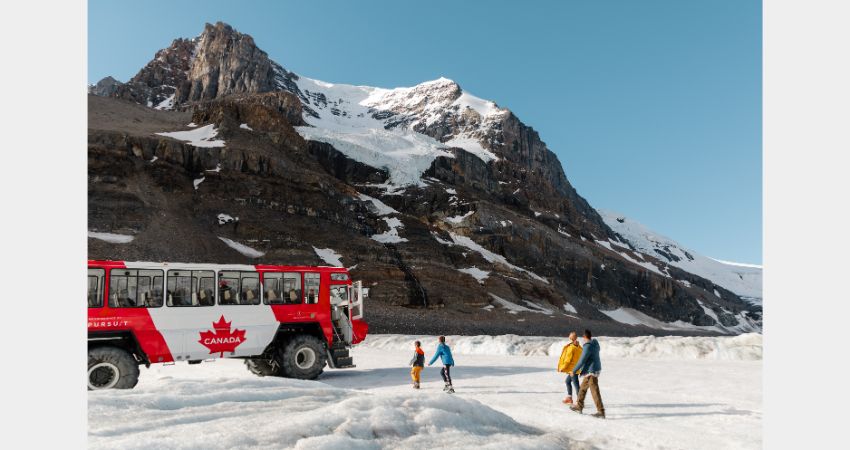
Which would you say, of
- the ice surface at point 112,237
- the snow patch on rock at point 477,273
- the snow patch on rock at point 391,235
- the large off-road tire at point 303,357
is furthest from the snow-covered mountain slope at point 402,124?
the large off-road tire at point 303,357

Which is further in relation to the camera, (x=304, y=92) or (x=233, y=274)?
(x=304, y=92)

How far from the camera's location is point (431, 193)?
318ft

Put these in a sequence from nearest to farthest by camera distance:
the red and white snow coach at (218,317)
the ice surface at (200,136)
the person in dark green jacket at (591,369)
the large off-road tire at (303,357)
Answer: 1. the person in dark green jacket at (591,369)
2. the red and white snow coach at (218,317)
3. the large off-road tire at (303,357)
4. the ice surface at (200,136)

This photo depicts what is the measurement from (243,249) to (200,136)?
30.1 meters

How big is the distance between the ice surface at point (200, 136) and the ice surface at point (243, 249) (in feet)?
74.3

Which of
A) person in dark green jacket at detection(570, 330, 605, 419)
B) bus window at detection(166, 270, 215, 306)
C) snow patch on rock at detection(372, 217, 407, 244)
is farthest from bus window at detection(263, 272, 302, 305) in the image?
snow patch on rock at detection(372, 217, 407, 244)

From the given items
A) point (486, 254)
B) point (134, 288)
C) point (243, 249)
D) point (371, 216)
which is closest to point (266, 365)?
point (134, 288)

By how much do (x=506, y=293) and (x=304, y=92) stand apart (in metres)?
134

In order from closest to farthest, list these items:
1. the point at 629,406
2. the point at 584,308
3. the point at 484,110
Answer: the point at 629,406 → the point at 584,308 → the point at 484,110

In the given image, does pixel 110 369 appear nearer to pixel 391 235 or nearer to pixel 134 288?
pixel 134 288

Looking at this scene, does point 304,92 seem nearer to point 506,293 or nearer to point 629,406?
point 506,293

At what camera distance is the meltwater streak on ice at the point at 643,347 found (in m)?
21.5

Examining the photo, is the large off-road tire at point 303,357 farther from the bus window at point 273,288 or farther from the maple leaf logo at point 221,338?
the maple leaf logo at point 221,338

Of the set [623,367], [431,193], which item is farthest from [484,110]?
[623,367]
